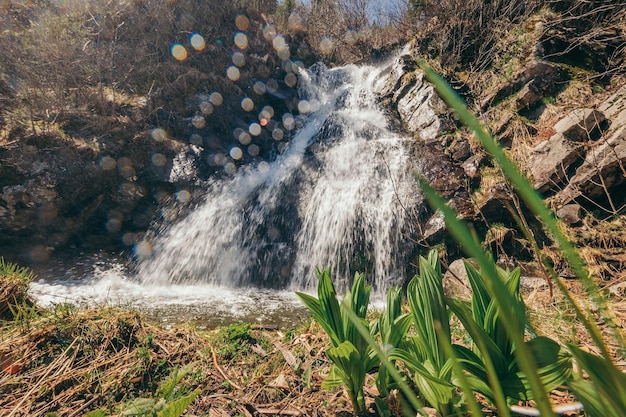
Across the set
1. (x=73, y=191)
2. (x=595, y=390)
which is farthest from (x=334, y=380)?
(x=73, y=191)

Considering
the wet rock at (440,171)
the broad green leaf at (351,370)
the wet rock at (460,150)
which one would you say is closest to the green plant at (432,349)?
the broad green leaf at (351,370)

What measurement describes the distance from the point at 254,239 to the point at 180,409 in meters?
5.48

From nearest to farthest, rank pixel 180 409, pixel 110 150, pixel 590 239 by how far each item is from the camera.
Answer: pixel 180 409
pixel 590 239
pixel 110 150

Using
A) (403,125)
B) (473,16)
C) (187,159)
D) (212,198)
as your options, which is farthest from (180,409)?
(473,16)

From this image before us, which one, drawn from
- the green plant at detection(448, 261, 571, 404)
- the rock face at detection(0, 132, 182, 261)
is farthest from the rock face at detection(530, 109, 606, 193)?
the rock face at detection(0, 132, 182, 261)

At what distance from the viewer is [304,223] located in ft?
21.7

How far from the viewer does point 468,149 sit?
21.2 ft

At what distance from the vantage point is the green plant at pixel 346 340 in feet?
4.38

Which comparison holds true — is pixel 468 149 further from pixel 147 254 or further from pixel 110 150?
pixel 110 150

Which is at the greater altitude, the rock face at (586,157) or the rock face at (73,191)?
the rock face at (586,157)

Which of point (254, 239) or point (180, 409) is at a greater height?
point (254, 239)

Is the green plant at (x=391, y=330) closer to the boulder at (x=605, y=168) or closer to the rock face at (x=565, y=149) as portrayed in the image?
the boulder at (x=605, y=168)

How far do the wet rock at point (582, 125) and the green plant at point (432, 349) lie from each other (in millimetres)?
4997

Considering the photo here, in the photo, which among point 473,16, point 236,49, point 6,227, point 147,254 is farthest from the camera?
point 236,49
